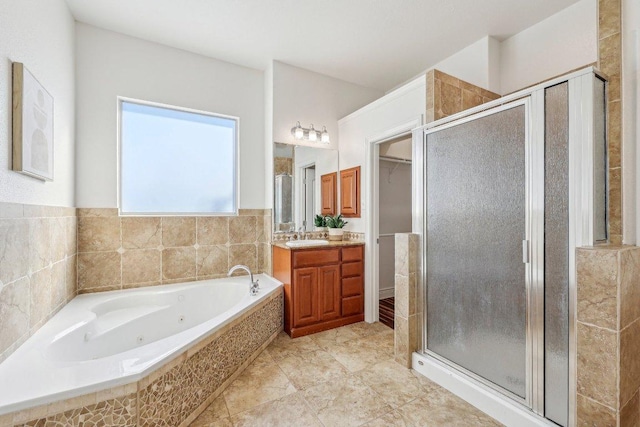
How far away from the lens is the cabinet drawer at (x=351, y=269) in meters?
3.13

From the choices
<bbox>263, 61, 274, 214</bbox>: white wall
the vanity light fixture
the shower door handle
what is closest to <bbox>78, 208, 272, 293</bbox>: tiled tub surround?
<bbox>263, 61, 274, 214</bbox>: white wall

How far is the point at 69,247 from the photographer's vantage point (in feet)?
7.54

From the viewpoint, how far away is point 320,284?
2.96m

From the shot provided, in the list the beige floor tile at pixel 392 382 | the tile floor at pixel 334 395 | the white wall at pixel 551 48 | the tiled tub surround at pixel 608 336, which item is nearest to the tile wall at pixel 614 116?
the tiled tub surround at pixel 608 336

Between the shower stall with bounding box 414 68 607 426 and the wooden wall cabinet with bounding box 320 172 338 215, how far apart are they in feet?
5.24

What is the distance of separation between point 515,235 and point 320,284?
6.03 feet

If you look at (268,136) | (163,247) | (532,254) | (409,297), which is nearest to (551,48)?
(532,254)

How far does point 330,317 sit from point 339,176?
1715 millimetres

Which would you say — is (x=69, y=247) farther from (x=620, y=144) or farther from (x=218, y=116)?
(x=620, y=144)

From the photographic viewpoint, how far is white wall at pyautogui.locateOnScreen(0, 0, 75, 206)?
147cm

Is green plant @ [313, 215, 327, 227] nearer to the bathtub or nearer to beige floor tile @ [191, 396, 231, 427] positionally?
the bathtub

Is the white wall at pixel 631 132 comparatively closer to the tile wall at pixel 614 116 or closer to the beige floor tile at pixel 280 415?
the tile wall at pixel 614 116

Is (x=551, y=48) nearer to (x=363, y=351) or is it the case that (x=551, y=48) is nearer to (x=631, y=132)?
(x=631, y=132)

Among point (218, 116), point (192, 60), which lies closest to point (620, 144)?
point (218, 116)
